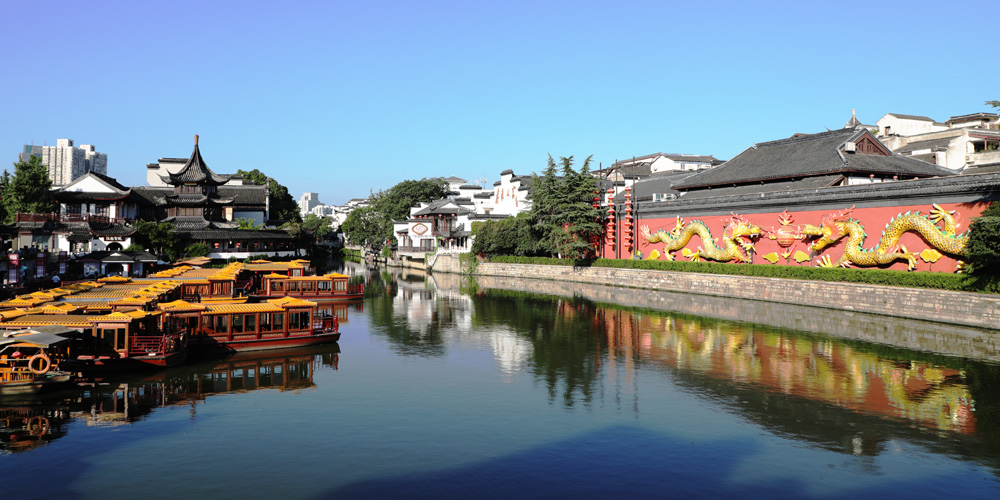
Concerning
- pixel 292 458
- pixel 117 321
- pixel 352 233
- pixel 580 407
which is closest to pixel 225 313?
pixel 117 321

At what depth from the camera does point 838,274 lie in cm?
3350

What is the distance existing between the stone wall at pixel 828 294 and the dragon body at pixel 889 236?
221cm

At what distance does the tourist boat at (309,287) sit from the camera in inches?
1522

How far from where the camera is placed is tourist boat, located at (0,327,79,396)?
16812 mm

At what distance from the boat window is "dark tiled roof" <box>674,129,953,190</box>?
3483 centimetres

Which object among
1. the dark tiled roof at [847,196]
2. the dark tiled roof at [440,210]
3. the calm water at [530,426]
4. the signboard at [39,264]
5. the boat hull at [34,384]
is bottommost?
the calm water at [530,426]

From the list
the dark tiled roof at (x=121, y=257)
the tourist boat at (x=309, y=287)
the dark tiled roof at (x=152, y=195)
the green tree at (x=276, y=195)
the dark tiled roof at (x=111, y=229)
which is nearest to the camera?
the tourist boat at (x=309, y=287)

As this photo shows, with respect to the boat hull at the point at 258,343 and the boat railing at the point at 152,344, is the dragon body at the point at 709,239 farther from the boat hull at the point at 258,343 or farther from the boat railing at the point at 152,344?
the boat railing at the point at 152,344

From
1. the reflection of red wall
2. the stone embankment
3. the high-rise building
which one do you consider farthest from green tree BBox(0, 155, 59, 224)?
the high-rise building

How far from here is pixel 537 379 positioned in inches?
Answer: 816

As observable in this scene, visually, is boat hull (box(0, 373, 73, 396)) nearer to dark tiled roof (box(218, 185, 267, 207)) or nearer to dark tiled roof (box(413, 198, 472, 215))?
dark tiled roof (box(218, 185, 267, 207))

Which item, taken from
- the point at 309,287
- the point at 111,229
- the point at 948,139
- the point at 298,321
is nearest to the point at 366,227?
the point at 111,229

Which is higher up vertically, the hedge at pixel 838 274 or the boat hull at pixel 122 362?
the hedge at pixel 838 274

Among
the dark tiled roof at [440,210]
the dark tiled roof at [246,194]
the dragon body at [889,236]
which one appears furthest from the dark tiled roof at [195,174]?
the dragon body at [889,236]
